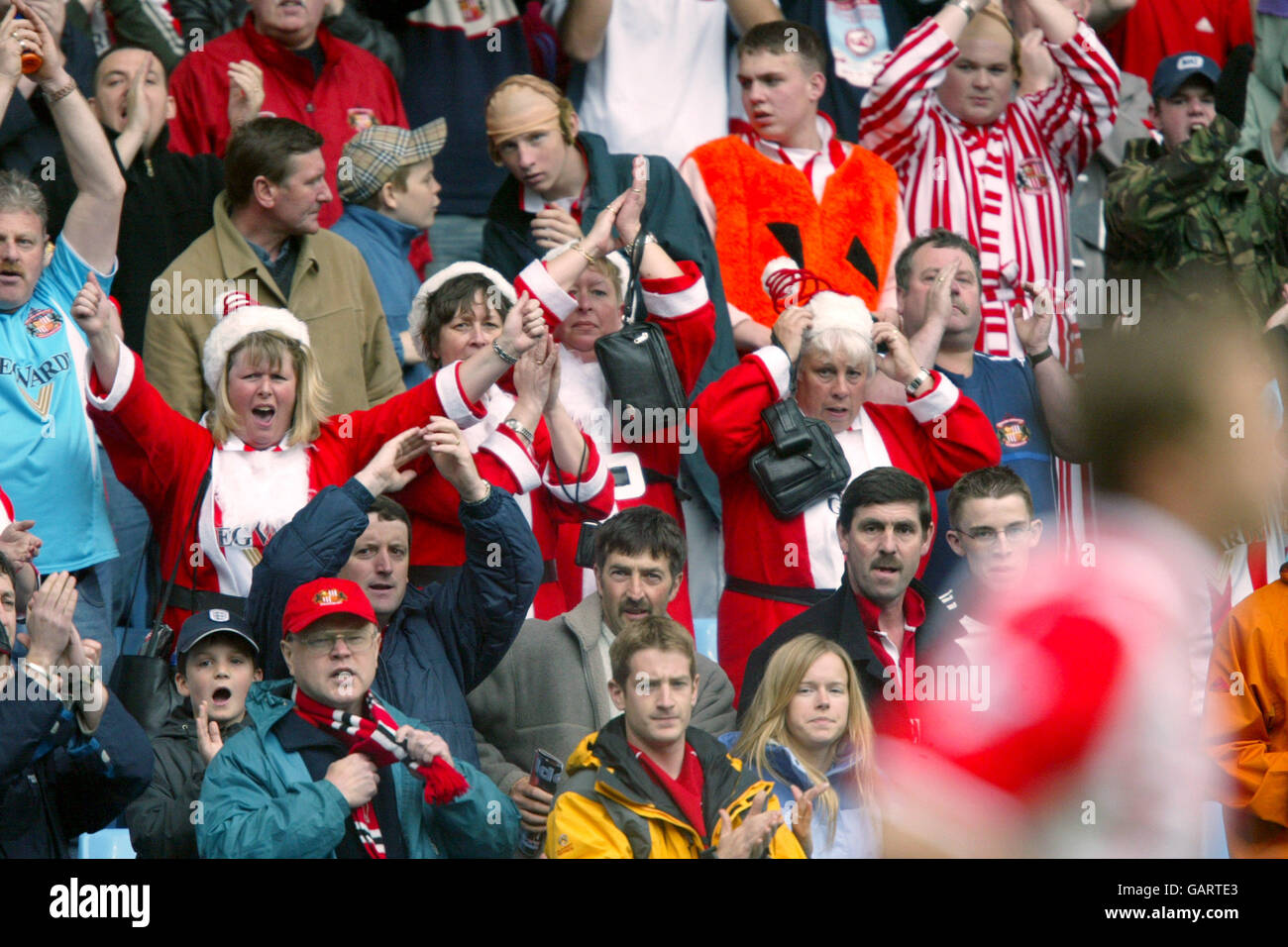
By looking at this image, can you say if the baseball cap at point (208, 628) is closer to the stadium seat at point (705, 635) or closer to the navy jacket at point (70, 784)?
the navy jacket at point (70, 784)

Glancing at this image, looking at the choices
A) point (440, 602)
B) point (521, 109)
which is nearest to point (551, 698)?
point (440, 602)

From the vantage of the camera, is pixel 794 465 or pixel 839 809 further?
pixel 794 465

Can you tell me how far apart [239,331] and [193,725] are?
1.22 m

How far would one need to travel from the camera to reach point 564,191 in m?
7.36

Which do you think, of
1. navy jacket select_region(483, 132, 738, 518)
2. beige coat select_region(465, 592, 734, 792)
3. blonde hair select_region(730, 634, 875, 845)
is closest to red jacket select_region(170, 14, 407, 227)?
navy jacket select_region(483, 132, 738, 518)

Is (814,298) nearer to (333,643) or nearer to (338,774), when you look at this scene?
(333,643)

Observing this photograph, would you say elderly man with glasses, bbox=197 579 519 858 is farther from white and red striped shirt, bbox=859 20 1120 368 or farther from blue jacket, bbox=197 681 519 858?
white and red striped shirt, bbox=859 20 1120 368

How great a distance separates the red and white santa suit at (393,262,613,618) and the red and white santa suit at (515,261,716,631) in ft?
0.57

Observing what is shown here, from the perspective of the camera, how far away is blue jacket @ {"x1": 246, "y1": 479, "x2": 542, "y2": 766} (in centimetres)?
557

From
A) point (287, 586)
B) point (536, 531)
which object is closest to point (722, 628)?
point (536, 531)

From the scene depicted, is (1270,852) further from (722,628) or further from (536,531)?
(536,531)

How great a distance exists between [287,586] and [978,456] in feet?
7.73

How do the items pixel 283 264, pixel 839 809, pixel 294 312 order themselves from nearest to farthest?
pixel 839 809, pixel 294 312, pixel 283 264
